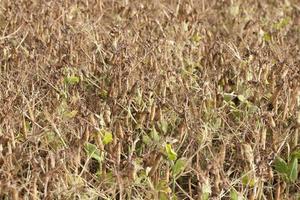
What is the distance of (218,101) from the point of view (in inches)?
83.0

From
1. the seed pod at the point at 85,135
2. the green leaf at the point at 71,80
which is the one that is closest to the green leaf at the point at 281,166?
the seed pod at the point at 85,135

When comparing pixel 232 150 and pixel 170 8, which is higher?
pixel 170 8

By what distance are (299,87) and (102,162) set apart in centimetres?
75

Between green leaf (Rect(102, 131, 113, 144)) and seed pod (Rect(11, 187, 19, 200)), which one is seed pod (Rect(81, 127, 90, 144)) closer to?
green leaf (Rect(102, 131, 113, 144))

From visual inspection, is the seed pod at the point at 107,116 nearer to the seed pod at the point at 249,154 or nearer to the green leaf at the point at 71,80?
the green leaf at the point at 71,80

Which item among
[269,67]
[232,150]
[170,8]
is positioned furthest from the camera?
[170,8]

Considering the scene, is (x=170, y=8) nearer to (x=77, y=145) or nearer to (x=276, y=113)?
(x=276, y=113)

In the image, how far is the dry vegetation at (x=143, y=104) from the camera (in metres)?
1.69

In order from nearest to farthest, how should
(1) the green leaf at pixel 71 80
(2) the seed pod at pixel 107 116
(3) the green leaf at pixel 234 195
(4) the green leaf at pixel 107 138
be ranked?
(3) the green leaf at pixel 234 195 → (4) the green leaf at pixel 107 138 → (2) the seed pod at pixel 107 116 → (1) the green leaf at pixel 71 80

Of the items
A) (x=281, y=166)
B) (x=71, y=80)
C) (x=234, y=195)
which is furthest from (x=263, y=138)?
(x=71, y=80)

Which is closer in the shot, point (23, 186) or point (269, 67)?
point (23, 186)

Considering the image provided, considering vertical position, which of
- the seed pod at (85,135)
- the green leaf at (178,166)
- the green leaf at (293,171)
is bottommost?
the green leaf at (293,171)

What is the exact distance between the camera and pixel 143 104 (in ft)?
6.71

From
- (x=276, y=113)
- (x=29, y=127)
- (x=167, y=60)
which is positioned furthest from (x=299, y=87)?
(x=29, y=127)
